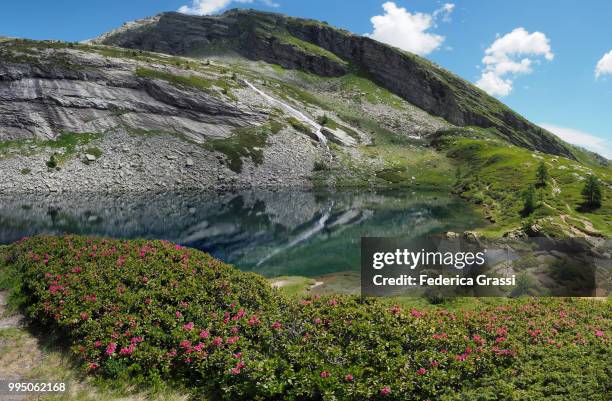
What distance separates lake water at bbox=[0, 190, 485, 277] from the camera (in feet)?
171

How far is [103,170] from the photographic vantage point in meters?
112

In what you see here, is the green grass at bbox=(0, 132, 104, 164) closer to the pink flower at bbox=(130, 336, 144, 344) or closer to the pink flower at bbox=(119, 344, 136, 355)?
the pink flower at bbox=(130, 336, 144, 344)

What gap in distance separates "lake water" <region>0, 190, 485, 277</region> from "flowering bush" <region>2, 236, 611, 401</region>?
960 inches

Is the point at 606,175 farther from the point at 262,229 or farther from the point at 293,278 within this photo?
the point at 293,278

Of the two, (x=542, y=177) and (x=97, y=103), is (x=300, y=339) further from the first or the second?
(x=97, y=103)

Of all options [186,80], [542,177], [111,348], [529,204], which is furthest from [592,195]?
[186,80]

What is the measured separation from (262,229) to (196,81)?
11607 centimetres

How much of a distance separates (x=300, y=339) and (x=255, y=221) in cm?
6102

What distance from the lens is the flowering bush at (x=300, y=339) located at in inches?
491

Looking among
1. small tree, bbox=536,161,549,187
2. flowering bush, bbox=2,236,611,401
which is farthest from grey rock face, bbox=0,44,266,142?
flowering bush, bbox=2,236,611,401

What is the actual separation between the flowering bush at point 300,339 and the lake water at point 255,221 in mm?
24374

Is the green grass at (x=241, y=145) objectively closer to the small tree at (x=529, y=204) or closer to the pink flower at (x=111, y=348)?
the small tree at (x=529, y=204)

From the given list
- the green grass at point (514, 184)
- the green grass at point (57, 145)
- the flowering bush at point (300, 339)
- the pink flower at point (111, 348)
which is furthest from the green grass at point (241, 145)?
the pink flower at point (111, 348)

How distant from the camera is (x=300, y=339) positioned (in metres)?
15.1
